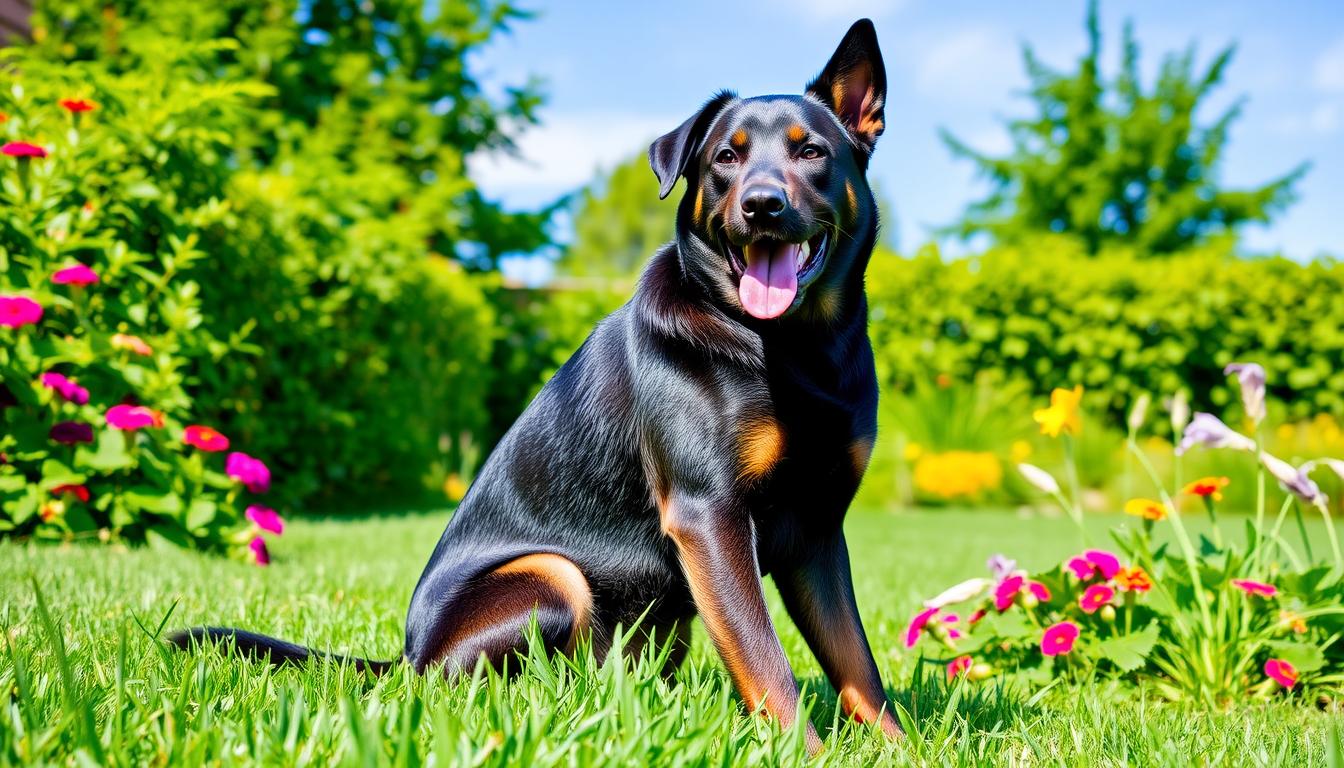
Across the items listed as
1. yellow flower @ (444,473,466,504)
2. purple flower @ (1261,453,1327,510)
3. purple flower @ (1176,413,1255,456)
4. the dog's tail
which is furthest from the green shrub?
yellow flower @ (444,473,466,504)

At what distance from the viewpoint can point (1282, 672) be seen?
2.69 meters

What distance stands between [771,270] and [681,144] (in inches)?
17.0

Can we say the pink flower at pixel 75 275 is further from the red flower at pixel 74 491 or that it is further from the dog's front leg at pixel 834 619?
the dog's front leg at pixel 834 619

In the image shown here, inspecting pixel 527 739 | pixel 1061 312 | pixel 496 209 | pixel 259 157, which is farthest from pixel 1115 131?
pixel 527 739

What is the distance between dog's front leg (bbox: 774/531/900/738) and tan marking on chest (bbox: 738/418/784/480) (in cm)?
36

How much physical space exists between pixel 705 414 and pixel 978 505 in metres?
8.58

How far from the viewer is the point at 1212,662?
2.76m

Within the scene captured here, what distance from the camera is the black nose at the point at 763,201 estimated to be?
219 cm

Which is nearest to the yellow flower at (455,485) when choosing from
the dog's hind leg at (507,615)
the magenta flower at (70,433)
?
the magenta flower at (70,433)

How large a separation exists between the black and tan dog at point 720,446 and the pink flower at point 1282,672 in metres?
1.27

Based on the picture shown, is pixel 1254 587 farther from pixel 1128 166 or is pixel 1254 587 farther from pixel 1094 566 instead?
pixel 1128 166

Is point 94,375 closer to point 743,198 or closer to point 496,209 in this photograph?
point 743,198

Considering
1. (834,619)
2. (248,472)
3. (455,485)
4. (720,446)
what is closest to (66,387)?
(248,472)

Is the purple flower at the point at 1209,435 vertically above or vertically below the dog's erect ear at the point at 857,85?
below
